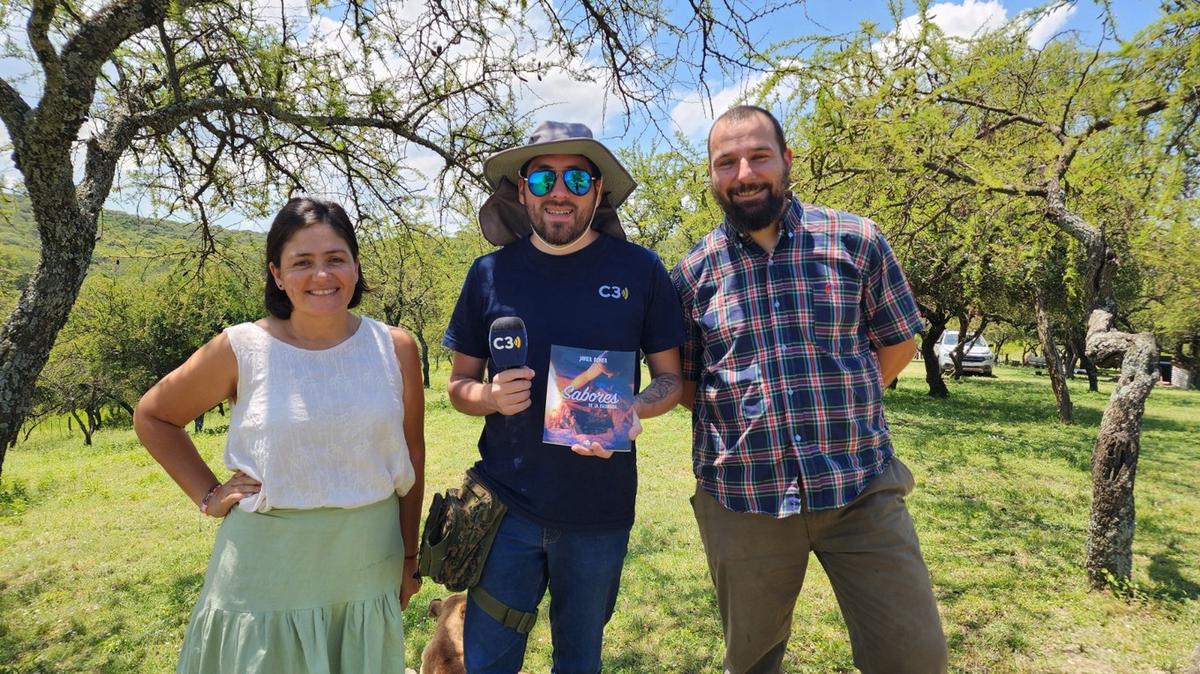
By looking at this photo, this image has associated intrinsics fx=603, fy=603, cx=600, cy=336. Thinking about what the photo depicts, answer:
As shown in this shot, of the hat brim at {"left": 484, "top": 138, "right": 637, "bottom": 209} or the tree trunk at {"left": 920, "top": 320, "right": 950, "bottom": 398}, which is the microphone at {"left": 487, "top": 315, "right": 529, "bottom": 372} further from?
the tree trunk at {"left": 920, "top": 320, "right": 950, "bottom": 398}

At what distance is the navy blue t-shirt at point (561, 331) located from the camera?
2188 mm

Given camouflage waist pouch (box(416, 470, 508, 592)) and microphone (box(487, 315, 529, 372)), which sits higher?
microphone (box(487, 315, 529, 372))

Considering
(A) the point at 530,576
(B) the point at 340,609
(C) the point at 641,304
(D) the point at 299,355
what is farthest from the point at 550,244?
(B) the point at 340,609

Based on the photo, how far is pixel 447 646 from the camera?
10.1ft

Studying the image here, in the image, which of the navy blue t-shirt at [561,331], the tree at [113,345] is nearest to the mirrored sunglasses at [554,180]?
the navy blue t-shirt at [561,331]

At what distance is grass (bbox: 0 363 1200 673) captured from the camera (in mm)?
4250

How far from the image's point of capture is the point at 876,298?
252 centimetres

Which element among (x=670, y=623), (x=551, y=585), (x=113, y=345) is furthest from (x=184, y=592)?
(x=113, y=345)

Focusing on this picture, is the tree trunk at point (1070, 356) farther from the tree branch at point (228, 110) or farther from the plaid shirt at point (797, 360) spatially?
the tree branch at point (228, 110)

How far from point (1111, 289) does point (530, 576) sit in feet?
18.5

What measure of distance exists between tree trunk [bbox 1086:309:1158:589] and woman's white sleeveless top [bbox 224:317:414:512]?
541 cm

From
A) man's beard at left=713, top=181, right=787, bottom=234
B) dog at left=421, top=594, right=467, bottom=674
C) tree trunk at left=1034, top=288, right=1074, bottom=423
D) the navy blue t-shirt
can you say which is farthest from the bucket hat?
tree trunk at left=1034, top=288, right=1074, bottom=423

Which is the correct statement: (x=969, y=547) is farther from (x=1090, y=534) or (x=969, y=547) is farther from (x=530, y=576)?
(x=530, y=576)

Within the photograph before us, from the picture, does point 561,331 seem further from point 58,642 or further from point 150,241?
point 150,241
